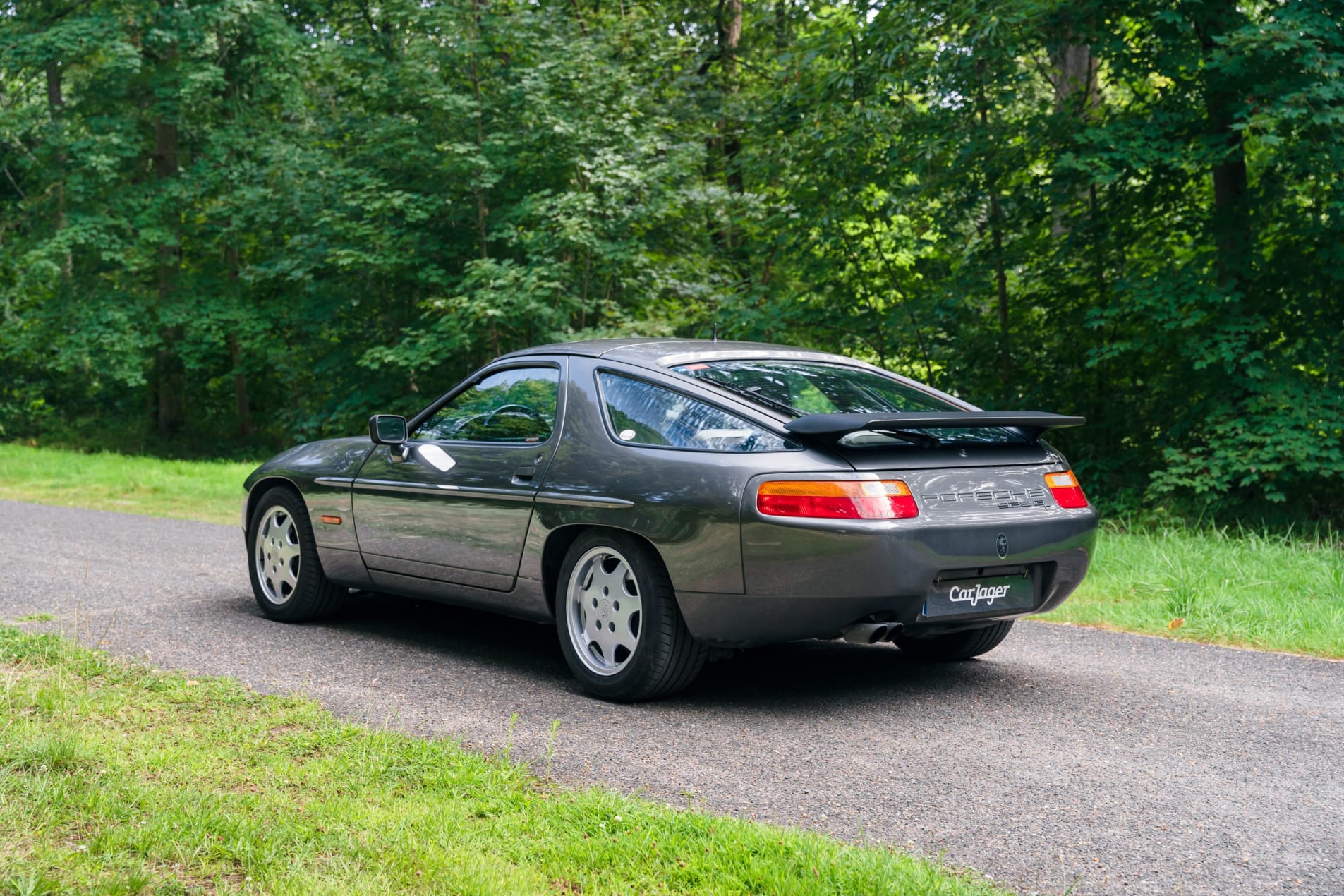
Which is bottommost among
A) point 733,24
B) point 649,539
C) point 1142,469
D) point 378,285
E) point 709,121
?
point 1142,469

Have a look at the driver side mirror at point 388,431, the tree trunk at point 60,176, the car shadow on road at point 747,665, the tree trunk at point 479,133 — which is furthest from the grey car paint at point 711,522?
the tree trunk at point 60,176

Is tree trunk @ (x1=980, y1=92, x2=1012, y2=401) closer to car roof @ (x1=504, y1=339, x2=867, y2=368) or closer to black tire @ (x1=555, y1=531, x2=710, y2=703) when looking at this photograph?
car roof @ (x1=504, y1=339, x2=867, y2=368)

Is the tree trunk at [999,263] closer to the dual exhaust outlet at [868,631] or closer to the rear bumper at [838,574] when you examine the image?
the rear bumper at [838,574]

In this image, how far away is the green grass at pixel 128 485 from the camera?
14537mm

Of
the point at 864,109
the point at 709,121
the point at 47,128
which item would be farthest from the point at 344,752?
the point at 47,128

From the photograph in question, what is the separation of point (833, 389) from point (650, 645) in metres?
1.45

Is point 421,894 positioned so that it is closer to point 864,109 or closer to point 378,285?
point 864,109

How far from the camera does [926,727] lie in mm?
4703

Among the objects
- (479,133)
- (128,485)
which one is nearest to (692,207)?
(479,133)

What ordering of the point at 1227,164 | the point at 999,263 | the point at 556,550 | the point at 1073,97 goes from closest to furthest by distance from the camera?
the point at 556,550, the point at 1227,164, the point at 1073,97, the point at 999,263

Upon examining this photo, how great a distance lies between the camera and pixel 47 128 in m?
25.7

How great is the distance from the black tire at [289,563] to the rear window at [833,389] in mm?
2555

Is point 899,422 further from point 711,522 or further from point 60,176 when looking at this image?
point 60,176

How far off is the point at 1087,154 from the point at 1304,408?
326 centimetres
